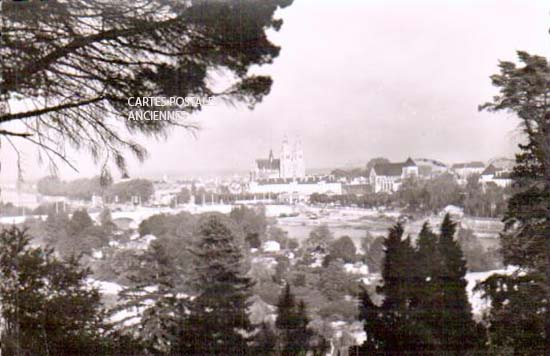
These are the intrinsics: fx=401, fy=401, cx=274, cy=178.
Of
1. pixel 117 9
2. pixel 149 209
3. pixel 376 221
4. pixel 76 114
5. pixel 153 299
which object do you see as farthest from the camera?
pixel 376 221

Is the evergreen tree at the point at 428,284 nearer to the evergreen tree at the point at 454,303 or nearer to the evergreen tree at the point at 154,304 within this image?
the evergreen tree at the point at 454,303

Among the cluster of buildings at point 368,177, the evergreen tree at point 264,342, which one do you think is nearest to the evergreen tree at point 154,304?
the evergreen tree at point 264,342

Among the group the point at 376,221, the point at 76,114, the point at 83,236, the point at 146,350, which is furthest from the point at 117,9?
the point at 376,221

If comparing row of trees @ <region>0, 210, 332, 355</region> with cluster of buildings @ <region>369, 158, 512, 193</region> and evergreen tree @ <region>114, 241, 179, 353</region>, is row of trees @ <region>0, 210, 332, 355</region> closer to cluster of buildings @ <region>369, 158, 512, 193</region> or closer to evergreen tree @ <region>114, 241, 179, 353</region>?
evergreen tree @ <region>114, 241, 179, 353</region>

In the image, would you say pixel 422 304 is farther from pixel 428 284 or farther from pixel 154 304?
pixel 154 304

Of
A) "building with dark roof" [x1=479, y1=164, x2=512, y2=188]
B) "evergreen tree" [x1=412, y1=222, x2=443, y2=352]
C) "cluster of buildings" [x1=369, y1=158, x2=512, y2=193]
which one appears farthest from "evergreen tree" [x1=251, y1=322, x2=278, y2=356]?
"building with dark roof" [x1=479, y1=164, x2=512, y2=188]

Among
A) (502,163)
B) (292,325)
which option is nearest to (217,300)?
(292,325)

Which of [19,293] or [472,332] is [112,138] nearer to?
[19,293]
